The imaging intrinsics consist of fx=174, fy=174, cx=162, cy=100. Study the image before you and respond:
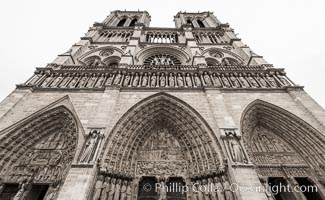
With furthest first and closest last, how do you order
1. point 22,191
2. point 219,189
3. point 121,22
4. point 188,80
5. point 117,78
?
1. point 121,22
2. point 188,80
3. point 117,78
4. point 22,191
5. point 219,189

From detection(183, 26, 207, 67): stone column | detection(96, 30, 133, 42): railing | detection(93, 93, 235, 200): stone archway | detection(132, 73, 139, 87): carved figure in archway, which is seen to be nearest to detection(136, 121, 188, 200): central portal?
detection(93, 93, 235, 200): stone archway

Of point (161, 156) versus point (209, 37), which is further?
point (209, 37)

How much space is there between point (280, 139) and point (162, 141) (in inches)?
212

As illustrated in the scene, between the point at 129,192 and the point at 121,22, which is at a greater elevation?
the point at 121,22

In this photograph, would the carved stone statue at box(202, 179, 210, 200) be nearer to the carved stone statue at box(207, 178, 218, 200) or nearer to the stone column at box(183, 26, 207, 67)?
the carved stone statue at box(207, 178, 218, 200)

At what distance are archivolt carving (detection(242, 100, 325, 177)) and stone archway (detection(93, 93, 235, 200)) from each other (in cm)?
199

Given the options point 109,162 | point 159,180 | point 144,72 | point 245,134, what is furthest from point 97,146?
point 245,134

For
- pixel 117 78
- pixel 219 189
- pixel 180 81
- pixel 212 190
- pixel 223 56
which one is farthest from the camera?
pixel 223 56

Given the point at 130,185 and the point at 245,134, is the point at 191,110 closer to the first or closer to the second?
the point at 245,134

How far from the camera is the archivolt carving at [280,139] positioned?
22.6 ft

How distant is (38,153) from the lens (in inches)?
273

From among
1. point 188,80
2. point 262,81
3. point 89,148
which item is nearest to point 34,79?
point 89,148

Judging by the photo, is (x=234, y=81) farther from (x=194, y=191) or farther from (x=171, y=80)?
(x=194, y=191)

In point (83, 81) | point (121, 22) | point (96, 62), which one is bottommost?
point (83, 81)
